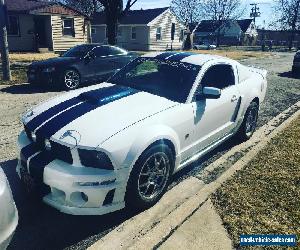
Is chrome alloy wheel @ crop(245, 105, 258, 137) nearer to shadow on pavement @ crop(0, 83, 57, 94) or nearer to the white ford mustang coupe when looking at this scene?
the white ford mustang coupe

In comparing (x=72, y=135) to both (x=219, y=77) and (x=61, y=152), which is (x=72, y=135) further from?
(x=219, y=77)

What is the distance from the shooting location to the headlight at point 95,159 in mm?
3258

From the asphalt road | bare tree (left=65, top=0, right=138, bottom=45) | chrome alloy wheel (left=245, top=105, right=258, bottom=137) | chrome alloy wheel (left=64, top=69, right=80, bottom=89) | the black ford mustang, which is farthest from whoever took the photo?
bare tree (left=65, top=0, right=138, bottom=45)

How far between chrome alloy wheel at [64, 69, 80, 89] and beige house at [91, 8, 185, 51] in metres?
26.9

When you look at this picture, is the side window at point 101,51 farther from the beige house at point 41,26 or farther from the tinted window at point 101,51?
the beige house at point 41,26

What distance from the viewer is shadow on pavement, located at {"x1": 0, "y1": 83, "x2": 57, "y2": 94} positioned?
9821 millimetres

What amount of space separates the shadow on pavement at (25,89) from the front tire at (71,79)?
465mm

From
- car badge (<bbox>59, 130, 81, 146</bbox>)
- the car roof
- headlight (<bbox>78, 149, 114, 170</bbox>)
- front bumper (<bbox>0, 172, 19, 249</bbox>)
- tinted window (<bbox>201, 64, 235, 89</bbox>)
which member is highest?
the car roof

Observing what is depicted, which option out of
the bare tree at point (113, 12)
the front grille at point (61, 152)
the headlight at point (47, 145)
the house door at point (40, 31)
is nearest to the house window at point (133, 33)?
the house door at point (40, 31)

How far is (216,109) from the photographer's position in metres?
4.71

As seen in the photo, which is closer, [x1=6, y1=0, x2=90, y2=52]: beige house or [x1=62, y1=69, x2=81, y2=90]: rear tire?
[x1=62, y1=69, x2=81, y2=90]: rear tire

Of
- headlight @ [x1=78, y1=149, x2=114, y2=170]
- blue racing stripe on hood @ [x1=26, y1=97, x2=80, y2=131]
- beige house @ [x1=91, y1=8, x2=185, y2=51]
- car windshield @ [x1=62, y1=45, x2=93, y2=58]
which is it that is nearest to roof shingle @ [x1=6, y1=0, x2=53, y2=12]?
car windshield @ [x1=62, y1=45, x2=93, y2=58]

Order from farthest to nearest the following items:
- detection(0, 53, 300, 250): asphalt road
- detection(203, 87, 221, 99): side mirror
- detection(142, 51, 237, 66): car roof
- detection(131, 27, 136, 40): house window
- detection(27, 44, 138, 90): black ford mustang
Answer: detection(131, 27, 136, 40): house window → detection(27, 44, 138, 90): black ford mustang → detection(142, 51, 237, 66): car roof → detection(203, 87, 221, 99): side mirror → detection(0, 53, 300, 250): asphalt road

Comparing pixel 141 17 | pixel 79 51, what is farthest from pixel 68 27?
pixel 79 51
